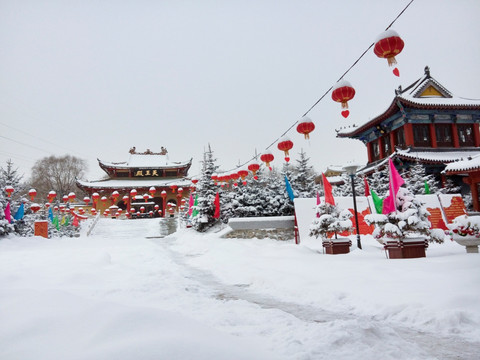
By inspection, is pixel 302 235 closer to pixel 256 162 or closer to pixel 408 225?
pixel 256 162

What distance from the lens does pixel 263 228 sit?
12.1 m

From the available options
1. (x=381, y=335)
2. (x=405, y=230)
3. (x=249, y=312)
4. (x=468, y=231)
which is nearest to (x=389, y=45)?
(x=405, y=230)

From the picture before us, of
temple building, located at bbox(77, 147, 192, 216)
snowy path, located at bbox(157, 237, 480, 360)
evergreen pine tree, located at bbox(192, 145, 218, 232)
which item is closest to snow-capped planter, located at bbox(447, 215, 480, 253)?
snowy path, located at bbox(157, 237, 480, 360)

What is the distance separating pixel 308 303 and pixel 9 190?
15.1 metres

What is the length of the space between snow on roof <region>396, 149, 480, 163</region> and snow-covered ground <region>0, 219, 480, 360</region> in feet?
42.2

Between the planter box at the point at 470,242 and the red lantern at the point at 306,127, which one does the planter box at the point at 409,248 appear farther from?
the red lantern at the point at 306,127

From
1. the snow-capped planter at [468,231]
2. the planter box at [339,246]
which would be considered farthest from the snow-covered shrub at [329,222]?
the snow-capped planter at [468,231]

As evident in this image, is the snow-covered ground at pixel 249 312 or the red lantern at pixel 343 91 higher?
the red lantern at pixel 343 91

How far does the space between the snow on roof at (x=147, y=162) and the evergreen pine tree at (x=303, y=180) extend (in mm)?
20582

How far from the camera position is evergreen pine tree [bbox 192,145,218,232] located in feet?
52.5

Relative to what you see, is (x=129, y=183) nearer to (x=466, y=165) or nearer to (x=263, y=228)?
(x=263, y=228)

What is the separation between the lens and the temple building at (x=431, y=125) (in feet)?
57.5

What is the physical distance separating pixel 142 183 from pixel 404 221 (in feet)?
97.9

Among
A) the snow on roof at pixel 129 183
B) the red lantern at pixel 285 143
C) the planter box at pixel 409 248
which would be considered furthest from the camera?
the snow on roof at pixel 129 183
